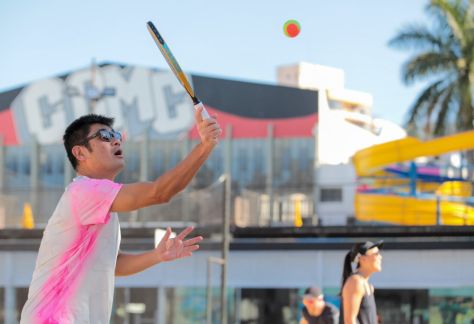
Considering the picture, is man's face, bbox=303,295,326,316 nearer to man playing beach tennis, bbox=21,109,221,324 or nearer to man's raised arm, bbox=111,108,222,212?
man playing beach tennis, bbox=21,109,221,324

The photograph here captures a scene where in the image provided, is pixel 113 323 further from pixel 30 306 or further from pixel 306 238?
pixel 30 306

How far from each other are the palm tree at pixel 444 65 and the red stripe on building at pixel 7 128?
21.5 m

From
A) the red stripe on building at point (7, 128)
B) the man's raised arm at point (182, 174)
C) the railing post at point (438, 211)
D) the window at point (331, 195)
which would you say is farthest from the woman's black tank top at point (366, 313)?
the red stripe on building at point (7, 128)

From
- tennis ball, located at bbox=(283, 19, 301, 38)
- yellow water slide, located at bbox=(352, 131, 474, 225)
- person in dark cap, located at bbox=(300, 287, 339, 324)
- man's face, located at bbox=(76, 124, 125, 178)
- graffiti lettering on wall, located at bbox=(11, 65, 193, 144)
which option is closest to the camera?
man's face, located at bbox=(76, 124, 125, 178)

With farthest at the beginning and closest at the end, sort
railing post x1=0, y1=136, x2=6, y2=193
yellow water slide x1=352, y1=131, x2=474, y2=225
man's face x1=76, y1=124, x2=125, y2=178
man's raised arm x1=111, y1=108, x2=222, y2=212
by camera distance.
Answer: railing post x1=0, y1=136, x2=6, y2=193 < yellow water slide x1=352, y1=131, x2=474, y2=225 < man's face x1=76, y1=124, x2=125, y2=178 < man's raised arm x1=111, y1=108, x2=222, y2=212

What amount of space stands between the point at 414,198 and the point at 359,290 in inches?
646

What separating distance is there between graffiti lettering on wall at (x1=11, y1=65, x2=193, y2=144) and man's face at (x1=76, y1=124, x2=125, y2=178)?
1747 inches

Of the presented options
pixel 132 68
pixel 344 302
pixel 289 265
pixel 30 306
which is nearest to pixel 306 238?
pixel 289 265

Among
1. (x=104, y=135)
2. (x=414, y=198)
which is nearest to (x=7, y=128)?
(x=414, y=198)

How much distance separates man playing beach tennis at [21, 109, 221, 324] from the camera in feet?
15.5

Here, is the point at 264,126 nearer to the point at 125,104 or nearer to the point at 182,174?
the point at 125,104

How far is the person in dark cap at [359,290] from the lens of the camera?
27.9 feet

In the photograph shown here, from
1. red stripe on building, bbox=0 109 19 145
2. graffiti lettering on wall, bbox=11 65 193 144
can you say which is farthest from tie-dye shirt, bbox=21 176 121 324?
red stripe on building, bbox=0 109 19 145

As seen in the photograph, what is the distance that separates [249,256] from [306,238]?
4.27ft
